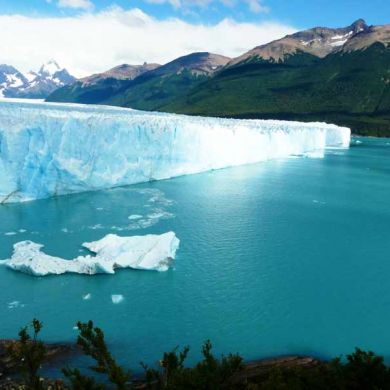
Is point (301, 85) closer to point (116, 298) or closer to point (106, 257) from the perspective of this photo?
point (106, 257)

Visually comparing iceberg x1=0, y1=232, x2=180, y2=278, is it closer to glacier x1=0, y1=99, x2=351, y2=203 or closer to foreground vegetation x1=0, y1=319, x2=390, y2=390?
foreground vegetation x1=0, y1=319, x2=390, y2=390

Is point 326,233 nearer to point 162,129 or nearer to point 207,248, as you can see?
point 207,248

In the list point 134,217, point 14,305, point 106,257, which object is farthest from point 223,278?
point 134,217

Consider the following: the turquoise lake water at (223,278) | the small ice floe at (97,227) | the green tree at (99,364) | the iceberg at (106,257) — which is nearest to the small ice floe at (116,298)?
the turquoise lake water at (223,278)

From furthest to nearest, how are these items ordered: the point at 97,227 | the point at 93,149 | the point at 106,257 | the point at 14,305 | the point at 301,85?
the point at 301,85
the point at 93,149
the point at 97,227
the point at 106,257
the point at 14,305

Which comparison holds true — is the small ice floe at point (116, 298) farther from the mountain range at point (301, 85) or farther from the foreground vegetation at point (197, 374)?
the mountain range at point (301, 85)

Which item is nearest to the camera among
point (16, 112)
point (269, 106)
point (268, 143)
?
point (16, 112)

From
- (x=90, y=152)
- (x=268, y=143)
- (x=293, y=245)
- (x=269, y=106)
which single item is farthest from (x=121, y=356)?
(x=269, y=106)
